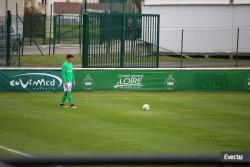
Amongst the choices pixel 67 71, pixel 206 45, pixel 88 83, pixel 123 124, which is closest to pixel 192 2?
pixel 206 45

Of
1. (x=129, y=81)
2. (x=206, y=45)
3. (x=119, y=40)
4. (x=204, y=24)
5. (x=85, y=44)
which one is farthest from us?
(x=204, y=24)

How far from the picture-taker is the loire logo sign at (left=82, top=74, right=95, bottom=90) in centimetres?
3042

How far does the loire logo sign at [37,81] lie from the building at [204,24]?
14583 millimetres

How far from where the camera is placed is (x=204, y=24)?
45.6 metres

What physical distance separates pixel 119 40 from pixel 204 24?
42.8 ft

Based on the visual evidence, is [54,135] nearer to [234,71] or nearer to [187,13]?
[234,71]

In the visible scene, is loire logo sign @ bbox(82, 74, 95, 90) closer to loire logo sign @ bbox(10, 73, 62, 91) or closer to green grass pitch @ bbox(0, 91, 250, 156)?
green grass pitch @ bbox(0, 91, 250, 156)

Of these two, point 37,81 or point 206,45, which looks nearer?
point 37,81

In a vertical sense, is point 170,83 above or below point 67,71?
below

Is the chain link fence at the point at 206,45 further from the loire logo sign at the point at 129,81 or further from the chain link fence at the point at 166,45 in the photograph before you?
the loire logo sign at the point at 129,81

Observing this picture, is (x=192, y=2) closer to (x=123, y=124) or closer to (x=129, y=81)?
(x=129, y=81)

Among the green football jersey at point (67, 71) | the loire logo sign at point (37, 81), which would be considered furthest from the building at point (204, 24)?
the green football jersey at point (67, 71)

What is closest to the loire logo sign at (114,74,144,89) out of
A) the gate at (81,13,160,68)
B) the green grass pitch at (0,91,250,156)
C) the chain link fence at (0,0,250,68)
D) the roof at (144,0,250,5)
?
the green grass pitch at (0,91,250,156)

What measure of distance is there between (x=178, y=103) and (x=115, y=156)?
72.0 ft
